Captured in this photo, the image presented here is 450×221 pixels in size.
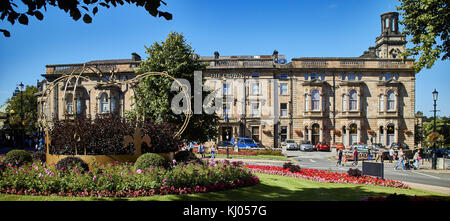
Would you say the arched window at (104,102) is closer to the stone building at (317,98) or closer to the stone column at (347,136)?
the stone building at (317,98)

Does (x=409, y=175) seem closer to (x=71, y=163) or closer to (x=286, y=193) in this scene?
(x=286, y=193)

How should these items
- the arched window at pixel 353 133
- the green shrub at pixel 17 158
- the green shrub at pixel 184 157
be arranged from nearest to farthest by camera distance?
the green shrub at pixel 17 158
the green shrub at pixel 184 157
the arched window at pixel 353 133

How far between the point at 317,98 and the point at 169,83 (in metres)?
28.8

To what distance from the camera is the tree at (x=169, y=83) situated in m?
22.2

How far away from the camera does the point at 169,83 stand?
22281 millimetres

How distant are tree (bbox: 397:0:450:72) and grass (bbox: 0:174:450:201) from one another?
8079 millimetres

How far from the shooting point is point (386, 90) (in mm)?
44031

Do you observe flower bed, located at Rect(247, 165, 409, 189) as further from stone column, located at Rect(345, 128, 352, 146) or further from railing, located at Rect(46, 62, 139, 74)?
railing, located at Rect(46, 62, 139, 74)

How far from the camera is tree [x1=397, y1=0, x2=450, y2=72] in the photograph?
51.8 ft

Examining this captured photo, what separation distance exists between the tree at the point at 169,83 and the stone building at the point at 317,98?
2008 centimetres

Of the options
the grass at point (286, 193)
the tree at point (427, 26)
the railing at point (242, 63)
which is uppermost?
the railing at point (242, 63)

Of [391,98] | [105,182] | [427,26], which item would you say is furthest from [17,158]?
[391,98]

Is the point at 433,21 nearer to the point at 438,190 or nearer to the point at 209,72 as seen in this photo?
the point at 438,190

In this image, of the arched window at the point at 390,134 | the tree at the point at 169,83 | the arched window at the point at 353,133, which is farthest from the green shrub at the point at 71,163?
the arched window at the point at 390,134
